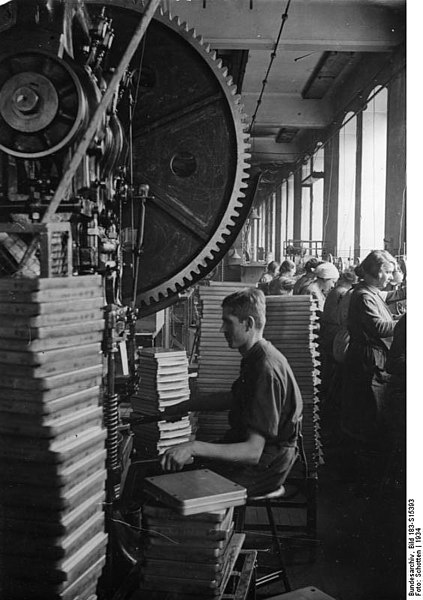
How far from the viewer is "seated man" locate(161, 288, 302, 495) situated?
2.07 metres

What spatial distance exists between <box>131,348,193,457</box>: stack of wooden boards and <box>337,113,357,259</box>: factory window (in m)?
6.27

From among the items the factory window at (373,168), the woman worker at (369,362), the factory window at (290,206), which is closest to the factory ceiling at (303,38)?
the factory window at (373,168)

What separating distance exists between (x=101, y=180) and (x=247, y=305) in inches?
28.9

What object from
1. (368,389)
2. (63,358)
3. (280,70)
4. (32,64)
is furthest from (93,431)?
(280,70)

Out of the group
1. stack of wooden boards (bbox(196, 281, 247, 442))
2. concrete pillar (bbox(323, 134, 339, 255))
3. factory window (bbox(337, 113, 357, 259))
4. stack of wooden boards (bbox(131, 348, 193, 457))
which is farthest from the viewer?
concrete pillar (bbox(323, 134, 339, 255))

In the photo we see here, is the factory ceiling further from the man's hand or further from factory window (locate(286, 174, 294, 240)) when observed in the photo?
factory window (locate(286, 174, 294, 240))

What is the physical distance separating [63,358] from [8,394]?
6.5 inches

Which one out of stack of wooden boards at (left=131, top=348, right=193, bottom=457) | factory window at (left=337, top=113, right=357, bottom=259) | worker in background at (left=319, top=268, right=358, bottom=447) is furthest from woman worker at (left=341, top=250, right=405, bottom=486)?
factory window at (left=337, top=113, right=357, bottom=259)

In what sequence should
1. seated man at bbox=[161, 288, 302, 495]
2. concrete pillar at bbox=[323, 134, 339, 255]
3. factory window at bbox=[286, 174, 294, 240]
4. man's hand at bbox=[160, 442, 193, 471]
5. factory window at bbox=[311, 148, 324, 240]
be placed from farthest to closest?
factory window at bbox=[286, 174, 294, 240]
factory window at bbox=[311, 148, 324, 240]
concrete pillar at bbox=[323, 134, 339, 255]
seated man at bbox=[161, 288, 302, 495]
man's hand at bbox=[160, 442, 193, 471]

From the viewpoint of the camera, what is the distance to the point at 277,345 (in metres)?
3.84

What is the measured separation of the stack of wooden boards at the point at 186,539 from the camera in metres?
1.80

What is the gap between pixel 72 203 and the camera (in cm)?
191

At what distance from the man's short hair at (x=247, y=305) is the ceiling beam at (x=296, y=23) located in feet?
10.7

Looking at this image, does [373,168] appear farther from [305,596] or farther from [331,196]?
[305,596]
